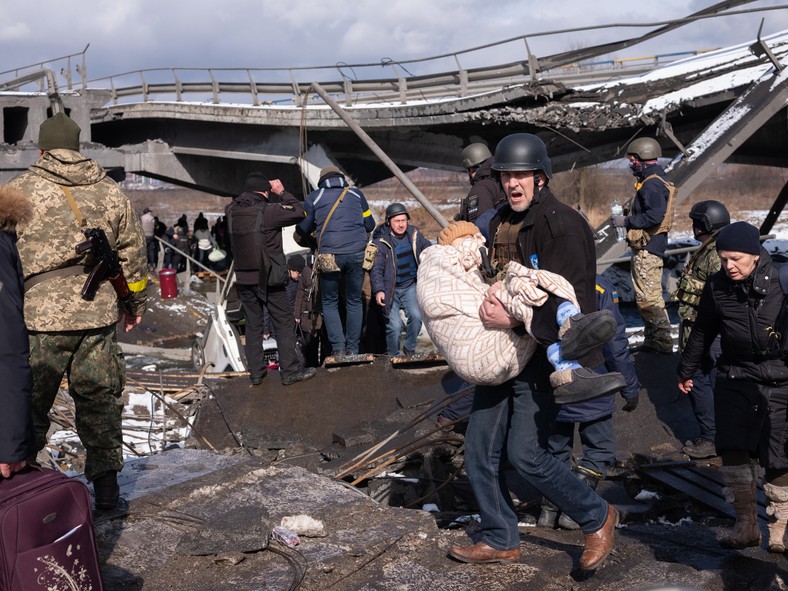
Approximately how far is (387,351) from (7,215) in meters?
7.36

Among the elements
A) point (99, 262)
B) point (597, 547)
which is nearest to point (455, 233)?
point (597, 547)

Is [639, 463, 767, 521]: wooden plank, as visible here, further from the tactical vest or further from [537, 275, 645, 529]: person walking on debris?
the tactical vest

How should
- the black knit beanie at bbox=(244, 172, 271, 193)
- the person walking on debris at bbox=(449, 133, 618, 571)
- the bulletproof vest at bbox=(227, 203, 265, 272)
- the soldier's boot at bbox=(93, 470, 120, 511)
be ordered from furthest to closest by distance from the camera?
the black knit beanie at bbox=(244, 172, 271, 193) < the bulletproof vest at bbox=(227, 203, 265, 272) < the soldier's boot at bbox=(93, 470, 120, 511) < the person walking on debris at bbox=(449, 133, 618, 571)

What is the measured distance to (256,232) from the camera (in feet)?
29.6

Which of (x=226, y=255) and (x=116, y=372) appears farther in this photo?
(x=226, y=255)

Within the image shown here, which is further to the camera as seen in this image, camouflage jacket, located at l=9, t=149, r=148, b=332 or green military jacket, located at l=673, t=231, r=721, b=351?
green military jacket, located at l=673, t=231, r=721, b=351

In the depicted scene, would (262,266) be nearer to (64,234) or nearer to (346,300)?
(346,300)

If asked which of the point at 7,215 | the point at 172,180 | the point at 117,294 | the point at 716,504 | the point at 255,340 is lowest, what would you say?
the point at 716,504

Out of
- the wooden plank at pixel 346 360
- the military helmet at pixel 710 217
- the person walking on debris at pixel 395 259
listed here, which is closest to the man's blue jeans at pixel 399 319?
the person walking on debris at pixel 395 259

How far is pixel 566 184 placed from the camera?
40188 millimetres

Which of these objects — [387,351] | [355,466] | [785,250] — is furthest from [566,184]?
[355,466]

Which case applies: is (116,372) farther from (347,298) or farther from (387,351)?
(387,351)

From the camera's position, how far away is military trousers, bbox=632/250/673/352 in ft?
29.9

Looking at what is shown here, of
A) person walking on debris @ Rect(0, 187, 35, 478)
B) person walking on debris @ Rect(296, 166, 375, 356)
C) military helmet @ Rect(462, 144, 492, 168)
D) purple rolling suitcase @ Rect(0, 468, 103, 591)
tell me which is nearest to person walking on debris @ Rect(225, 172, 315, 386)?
person walking on debris @ Rect(296, 166, 375, 356)
